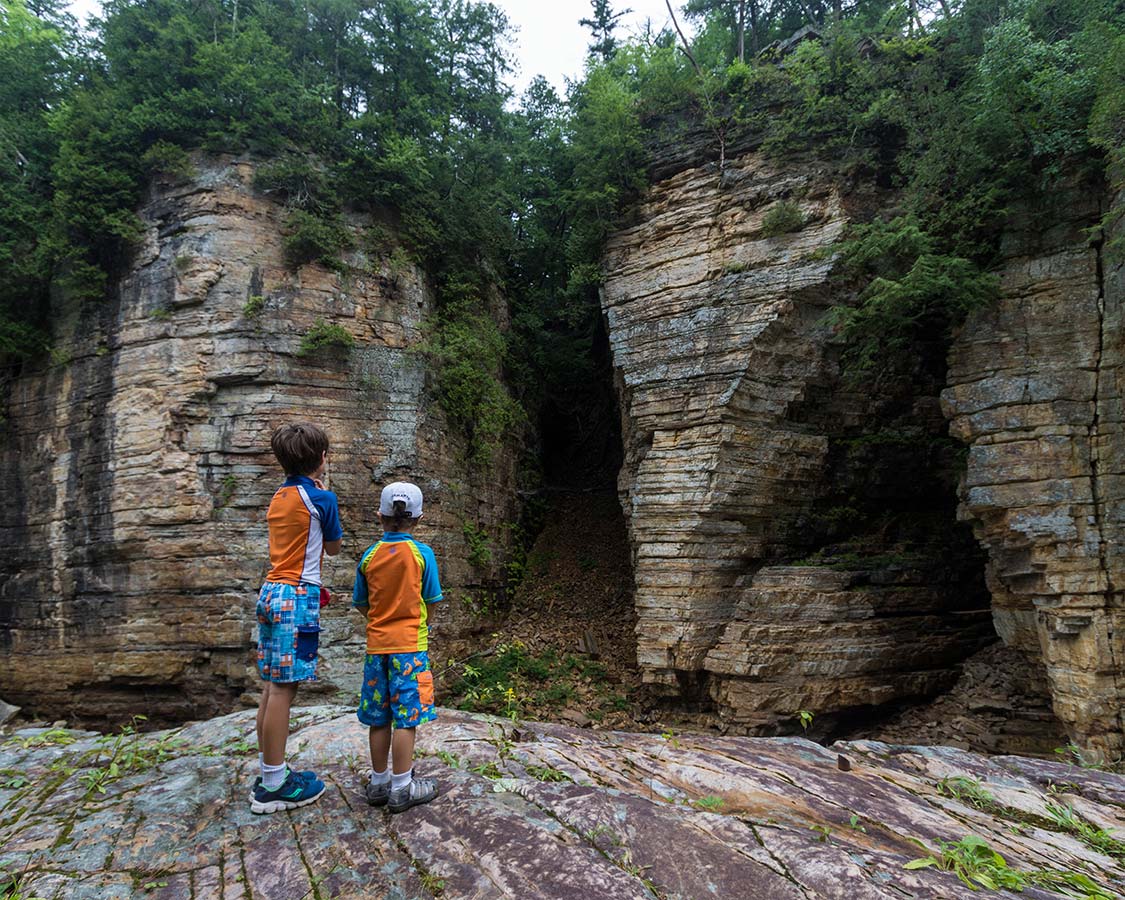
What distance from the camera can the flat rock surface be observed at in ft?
8.10

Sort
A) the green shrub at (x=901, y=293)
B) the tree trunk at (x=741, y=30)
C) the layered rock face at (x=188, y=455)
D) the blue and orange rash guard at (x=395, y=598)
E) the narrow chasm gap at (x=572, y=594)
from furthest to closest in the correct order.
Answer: the tree trunk at (x=741, y=30) < the narrow chasm gap at (x=572, y=594) < the layered rock face at (x=188, y=455) < the green shrub at (x=901, y=293) < the blue and orange rash guard at (x=395, y=598)

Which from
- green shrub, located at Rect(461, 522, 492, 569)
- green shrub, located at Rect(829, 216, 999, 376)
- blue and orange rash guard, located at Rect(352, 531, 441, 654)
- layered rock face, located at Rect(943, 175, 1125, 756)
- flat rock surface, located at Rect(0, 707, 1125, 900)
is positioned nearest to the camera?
flat rock surface, located at Rect(0, 707, 1125, 900)

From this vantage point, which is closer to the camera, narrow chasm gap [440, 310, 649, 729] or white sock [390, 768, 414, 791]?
white sock [390, 768, 414, 791]

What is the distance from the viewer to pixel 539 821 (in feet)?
9.45

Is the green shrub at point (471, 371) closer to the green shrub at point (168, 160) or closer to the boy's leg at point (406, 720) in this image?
the green shrub at point (168, 160)

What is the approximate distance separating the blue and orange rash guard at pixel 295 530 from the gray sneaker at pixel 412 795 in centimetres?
119

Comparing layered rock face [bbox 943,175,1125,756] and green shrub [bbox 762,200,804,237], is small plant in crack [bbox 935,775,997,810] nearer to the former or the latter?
layered rock face [bbox 943,175,1125,756]

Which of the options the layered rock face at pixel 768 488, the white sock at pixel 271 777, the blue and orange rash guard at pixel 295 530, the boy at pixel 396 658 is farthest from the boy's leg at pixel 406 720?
the layered rock face at pixel 768 488

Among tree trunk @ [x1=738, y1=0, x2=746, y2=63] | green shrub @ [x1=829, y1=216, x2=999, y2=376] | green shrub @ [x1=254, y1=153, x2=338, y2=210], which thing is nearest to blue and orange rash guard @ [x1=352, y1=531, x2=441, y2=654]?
green shrub @ [x1=829, y1=216, x2=999, y2=376]

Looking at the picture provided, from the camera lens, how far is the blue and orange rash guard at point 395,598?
304cm

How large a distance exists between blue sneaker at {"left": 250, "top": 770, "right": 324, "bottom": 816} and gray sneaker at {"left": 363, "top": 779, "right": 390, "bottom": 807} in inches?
13.0

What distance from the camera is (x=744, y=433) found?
847cm

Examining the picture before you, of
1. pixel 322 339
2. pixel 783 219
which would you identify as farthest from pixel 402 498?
pixel 783 219

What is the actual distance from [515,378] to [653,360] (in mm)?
3664
